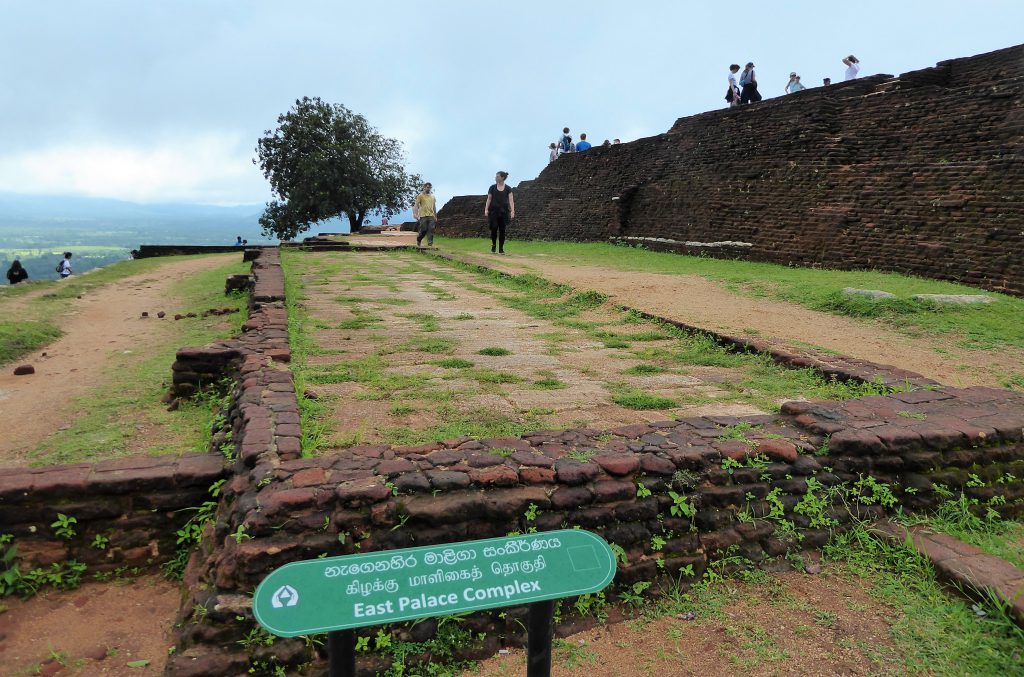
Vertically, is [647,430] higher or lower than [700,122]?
lower

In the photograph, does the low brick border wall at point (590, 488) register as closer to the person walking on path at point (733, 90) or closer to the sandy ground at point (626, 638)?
the sandy ground at point (626, 638)

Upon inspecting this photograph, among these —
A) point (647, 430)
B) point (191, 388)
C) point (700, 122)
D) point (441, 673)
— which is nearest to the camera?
point (441, 673)

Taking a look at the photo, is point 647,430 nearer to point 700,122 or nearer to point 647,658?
point 647,658

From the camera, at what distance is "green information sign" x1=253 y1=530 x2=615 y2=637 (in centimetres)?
134

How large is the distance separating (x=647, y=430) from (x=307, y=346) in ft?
10.4

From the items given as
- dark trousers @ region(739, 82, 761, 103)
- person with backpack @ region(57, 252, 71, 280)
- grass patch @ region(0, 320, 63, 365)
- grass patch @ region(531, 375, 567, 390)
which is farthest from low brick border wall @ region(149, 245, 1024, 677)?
person with backpack @ region(57, 252, 71, 280)

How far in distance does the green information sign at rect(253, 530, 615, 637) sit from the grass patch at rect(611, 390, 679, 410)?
2342mm

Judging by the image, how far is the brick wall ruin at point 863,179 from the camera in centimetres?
897

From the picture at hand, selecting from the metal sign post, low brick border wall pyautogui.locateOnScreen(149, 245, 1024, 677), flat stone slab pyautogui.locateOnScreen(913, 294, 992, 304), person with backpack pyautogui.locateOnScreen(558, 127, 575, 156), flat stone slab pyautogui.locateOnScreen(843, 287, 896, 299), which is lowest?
low brick border wall pyautogui.locateOnScreen(149, 245, 1024, 677)

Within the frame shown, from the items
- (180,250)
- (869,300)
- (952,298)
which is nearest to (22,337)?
(869,300)

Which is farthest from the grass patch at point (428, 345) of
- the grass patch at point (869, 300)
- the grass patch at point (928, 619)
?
the grass patch at point (869, 300)

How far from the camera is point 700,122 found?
15977 mm

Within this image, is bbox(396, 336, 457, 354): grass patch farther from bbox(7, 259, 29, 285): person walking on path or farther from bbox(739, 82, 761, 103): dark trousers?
bbox(7, 259, 29, 285): person walking on path

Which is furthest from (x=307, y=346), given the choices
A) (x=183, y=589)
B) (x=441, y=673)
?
(x=441, y=673)
